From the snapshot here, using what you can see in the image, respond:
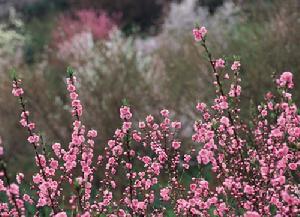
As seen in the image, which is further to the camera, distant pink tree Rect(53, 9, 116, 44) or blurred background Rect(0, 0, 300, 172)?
distant pink tree Rect(53, 9, 116, 44)

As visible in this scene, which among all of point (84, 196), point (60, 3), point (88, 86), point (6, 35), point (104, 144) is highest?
point (60, 3)

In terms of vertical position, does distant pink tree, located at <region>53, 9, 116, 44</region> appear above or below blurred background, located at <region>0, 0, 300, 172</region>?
above

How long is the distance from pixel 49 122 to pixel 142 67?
7.59ft

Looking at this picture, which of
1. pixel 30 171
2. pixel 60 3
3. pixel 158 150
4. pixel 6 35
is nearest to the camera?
pixel 158 150

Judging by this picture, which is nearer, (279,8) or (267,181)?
(267,181)

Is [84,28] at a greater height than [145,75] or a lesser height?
greater

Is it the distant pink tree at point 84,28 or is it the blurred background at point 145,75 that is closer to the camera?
the blurred background at point 145,75

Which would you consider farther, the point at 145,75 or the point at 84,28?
the point at 84,28

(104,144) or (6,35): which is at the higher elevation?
(6,35)

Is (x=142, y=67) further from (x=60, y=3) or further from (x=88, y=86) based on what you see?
(x=60, y=3)

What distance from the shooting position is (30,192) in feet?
46.5

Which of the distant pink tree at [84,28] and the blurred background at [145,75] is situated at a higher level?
the distant pink tree at [84,28]

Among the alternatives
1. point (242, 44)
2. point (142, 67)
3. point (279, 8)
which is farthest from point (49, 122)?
point (279, 8)

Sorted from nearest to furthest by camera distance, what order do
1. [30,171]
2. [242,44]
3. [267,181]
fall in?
[267,181]
[242,44]
[30,171]
